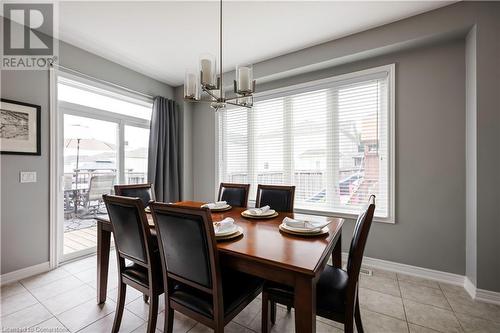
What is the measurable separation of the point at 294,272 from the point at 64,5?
3.05 m

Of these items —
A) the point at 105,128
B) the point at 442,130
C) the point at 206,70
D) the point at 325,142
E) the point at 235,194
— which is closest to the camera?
the point at 206,70

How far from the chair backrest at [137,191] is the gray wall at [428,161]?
265 cm

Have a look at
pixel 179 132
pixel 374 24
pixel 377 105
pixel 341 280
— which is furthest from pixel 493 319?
pixel 179 132

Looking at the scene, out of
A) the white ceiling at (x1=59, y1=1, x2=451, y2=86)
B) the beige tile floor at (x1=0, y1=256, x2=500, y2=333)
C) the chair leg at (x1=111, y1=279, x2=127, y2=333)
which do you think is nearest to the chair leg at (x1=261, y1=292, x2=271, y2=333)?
the beige tile floor at (x1=0, y1=256, x2=500, y2=333)

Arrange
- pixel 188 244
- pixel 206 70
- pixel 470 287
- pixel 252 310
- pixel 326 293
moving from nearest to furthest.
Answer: pixel 188 244 → pixel 326 293 → pixel 206 70 → pixel 252 310 → pixel 470 287

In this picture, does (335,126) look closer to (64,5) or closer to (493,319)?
(493,319)

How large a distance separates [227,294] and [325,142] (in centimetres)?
235

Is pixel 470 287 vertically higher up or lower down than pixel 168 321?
lower down

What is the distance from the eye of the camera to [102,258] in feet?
6.34

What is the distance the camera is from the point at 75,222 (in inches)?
120

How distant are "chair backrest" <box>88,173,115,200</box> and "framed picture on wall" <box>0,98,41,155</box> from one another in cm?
79

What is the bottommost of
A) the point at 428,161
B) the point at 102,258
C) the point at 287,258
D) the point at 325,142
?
the point at 102,258

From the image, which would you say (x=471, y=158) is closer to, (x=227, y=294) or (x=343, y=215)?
(x=343, y=215)

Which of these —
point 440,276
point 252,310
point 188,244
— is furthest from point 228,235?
point 440,276
